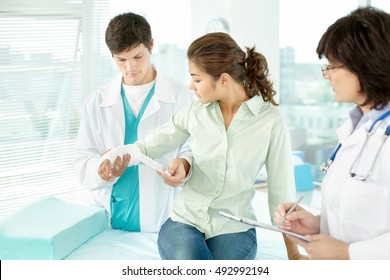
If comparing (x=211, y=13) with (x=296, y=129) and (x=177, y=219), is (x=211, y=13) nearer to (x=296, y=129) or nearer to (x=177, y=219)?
(x=296, y=129)

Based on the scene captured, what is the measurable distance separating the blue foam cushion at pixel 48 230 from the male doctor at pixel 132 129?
0.40ft

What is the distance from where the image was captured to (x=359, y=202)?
1.32m

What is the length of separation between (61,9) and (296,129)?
1.75 m

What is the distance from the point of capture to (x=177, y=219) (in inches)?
75.0

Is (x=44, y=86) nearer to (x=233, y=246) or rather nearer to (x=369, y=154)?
(x=233, y=246)

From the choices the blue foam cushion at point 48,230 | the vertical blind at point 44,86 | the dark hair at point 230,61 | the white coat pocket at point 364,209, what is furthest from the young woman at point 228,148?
the vertical blind at point 44,86

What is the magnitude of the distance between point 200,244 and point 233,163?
0.30 meters

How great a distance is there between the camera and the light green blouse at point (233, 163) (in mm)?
1849

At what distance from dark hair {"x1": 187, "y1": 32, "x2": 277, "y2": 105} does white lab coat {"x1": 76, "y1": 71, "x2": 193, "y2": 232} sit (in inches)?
17.3

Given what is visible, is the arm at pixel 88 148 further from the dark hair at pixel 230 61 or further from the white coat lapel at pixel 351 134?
the white coat lapel at pixel 351 134

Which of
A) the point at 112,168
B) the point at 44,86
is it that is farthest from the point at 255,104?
the point at 44,86
